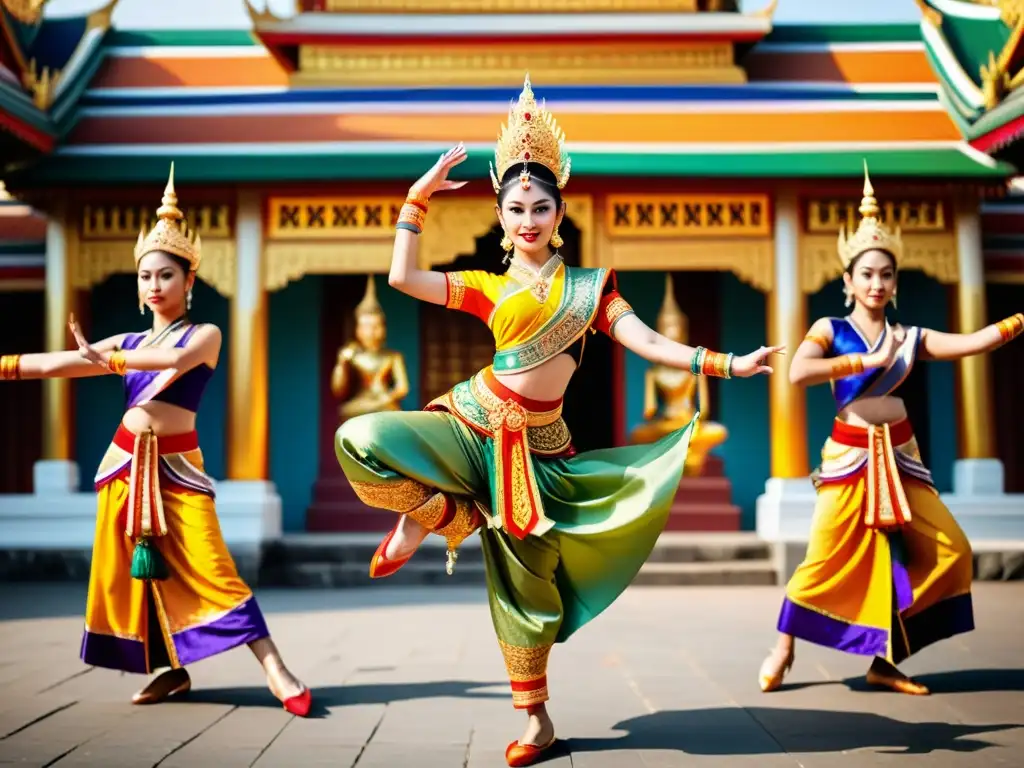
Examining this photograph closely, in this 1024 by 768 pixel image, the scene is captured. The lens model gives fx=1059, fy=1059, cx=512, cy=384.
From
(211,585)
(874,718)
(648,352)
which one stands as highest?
(648,352)

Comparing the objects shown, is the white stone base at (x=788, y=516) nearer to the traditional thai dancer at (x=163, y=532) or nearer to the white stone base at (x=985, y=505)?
the white stone base at (x=985, y=505)

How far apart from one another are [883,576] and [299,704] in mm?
2319

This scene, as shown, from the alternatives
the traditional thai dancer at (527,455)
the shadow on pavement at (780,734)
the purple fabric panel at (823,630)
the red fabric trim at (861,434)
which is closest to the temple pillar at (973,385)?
the red fabric trim at (861,434)

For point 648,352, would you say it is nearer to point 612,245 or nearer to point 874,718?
point 874,718

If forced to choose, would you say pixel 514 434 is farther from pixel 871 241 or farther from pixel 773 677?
pixel 871 241

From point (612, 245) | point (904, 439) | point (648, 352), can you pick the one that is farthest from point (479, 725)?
point (612, 245)

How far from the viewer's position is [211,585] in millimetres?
4035

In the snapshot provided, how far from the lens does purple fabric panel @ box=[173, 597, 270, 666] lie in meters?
3.96

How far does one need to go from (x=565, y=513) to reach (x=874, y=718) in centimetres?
136

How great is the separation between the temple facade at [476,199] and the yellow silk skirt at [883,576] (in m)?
4.23

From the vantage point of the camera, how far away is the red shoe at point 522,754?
3.10 meters

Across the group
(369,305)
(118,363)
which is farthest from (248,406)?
(118,363)

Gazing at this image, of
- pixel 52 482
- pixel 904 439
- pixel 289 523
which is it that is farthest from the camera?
pixel 289 523

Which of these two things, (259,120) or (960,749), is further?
(259,120)
